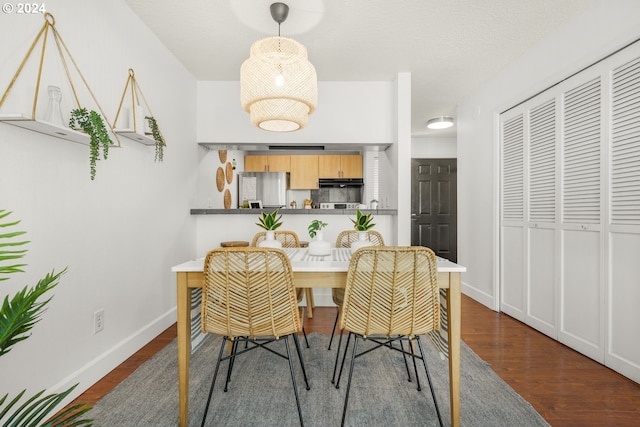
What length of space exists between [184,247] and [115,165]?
52.4 inches

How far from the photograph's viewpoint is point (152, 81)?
2779 millimetres

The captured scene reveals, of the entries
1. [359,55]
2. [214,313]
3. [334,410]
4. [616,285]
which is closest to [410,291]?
[334,410]

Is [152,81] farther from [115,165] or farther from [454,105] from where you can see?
[454,105]

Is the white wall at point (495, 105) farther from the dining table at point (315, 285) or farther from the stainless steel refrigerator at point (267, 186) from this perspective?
the stainless steel refrigerator at point (267, 186)

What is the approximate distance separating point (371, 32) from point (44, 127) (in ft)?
7.76

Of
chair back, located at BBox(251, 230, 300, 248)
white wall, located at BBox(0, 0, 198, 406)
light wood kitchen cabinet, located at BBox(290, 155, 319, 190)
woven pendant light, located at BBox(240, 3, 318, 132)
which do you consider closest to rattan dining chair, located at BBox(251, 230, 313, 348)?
chair back, located at BBox(251, 230, 300, 248)

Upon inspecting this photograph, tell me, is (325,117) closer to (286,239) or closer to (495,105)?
(286,239)

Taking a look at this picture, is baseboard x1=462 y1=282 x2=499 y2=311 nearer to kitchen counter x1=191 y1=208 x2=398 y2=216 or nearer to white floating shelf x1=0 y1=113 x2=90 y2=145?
kitchen counter x1=191 y1=208 x2=398 y2=216

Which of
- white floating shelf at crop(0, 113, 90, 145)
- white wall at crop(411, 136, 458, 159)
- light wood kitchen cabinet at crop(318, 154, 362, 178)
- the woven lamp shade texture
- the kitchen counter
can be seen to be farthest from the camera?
white wall at crop(411, 136, 458, 159)

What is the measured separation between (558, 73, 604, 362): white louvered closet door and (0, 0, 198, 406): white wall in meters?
3.26

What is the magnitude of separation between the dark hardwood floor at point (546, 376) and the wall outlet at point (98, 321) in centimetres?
31

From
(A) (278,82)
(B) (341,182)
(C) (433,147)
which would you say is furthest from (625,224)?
(C) (433,147)

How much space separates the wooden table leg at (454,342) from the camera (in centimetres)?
157

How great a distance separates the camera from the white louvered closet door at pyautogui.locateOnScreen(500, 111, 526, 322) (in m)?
3.17
